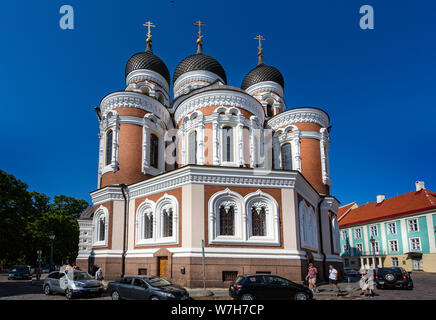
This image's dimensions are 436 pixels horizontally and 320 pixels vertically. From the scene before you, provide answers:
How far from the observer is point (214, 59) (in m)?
37.3

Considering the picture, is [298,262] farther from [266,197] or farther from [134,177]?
[134,177]

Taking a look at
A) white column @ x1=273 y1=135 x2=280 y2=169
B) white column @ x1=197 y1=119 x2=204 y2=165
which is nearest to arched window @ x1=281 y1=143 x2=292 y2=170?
white column @ x1=273 y1=135 x2=280 y2=169

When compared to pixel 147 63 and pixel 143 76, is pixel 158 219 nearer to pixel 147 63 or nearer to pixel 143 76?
pixel 143 76

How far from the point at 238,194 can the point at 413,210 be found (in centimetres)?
3133

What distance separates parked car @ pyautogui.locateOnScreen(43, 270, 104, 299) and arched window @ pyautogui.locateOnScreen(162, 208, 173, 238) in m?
5.27

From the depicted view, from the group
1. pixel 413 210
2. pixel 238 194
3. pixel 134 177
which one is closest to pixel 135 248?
pixel 134 177

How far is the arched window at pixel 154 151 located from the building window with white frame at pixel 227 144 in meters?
6.07

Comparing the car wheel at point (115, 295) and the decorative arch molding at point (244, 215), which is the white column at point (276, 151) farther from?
the car wheel at point (115, 295)

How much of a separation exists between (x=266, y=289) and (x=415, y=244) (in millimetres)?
35006

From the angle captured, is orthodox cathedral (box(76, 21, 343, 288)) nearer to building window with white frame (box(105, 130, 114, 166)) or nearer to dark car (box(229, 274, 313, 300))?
building window with white frame (box(105, 130, 114, 166))

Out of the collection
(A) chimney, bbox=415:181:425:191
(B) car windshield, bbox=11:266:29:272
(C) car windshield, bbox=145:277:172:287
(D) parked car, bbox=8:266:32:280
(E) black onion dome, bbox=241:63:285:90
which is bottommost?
(D) parked car, bbox=8:266:32:280

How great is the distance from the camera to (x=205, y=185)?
19703 millimetres

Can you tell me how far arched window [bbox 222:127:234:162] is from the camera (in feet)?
82.1

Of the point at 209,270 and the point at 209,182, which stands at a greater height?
the point at 209,182
